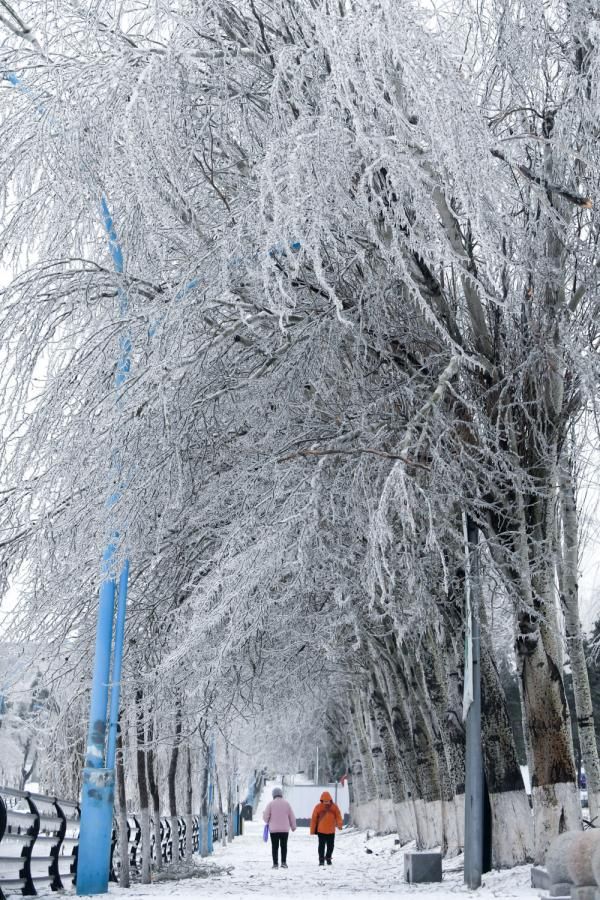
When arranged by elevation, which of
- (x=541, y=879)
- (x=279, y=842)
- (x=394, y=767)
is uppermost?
(x=394, y=767)

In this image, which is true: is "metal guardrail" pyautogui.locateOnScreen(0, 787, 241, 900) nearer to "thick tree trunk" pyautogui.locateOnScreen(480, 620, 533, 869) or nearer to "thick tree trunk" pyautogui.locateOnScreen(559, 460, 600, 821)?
"thick tree trunk" pyautogui.locateOnScreen(480, 620, 533, 869)

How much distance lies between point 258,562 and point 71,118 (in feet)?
13.0

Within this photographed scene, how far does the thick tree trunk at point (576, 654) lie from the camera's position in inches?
473

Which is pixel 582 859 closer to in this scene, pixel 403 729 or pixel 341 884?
pixel 341 884

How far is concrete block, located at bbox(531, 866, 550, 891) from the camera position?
779 centimetres

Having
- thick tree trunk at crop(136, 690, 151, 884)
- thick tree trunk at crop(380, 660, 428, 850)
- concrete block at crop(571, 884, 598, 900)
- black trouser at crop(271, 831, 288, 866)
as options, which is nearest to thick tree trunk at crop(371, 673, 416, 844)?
thick tree trunk at crop(380, 660, 428, 850)

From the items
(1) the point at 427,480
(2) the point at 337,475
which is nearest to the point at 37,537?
(2) the point at 337,475

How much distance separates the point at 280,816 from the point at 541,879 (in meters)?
14.1

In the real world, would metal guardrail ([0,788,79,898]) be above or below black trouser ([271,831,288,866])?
Answer: above

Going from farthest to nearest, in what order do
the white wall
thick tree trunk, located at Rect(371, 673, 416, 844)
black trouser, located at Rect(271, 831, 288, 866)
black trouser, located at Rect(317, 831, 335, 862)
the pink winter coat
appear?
the white wall
thick tree trunk, located at Rect(371, 673, 416, 844)
the pink winter coat
black trouser, located at Rect(271, 831, 288, 866)
black trouser, located at Rect(317, 831, 335, 862)

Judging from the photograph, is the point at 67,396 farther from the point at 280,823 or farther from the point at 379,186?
the point at 280,823

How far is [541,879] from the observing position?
8.13 meters

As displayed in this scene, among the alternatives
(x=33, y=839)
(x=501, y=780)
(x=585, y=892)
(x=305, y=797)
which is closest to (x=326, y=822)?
(x=501, y=780)

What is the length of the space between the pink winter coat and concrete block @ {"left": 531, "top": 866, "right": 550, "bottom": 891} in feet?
42.7
